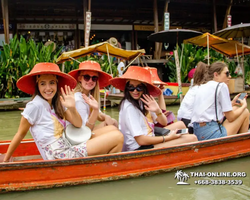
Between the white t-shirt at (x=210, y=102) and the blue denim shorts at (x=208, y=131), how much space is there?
0.30 ft

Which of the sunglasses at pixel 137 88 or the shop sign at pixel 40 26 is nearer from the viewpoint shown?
the sunglasses at pixel 137 88

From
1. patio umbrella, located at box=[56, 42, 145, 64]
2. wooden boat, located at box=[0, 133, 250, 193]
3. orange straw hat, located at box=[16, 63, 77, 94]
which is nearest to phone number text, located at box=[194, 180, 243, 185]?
wooden boat, located at box=[0, 133, 250, 193]

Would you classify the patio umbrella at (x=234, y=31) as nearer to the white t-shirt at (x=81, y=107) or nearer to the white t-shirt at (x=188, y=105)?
the white t-shirt at (x=188, y=105)

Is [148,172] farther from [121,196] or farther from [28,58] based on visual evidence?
[28,58]

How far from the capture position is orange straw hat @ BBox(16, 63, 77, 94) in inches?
112

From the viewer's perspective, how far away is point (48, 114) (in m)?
2.89

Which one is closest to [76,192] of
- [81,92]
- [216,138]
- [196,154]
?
[81,92]

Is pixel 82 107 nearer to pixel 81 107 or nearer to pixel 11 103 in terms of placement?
pixel 81 107

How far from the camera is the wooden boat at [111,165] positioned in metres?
2.94

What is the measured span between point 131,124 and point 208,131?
45.5 inches

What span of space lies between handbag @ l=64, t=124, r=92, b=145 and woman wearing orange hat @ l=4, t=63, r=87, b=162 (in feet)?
0.18

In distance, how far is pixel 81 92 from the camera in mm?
3496

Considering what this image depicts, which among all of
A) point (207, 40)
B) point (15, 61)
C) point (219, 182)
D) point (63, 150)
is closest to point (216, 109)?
point (219, 182)

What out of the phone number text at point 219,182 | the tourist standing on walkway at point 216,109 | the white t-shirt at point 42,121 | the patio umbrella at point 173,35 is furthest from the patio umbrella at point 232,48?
the white t-shirt at point 42,121
